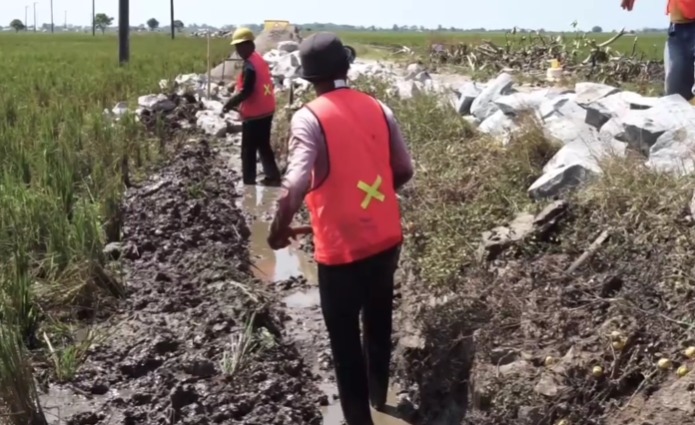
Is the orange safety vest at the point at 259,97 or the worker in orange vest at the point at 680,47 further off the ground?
the worker in orange vest at the point at 680,47

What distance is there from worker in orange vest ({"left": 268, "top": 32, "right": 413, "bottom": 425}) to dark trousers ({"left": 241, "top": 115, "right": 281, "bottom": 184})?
Result: 4981 millimetres

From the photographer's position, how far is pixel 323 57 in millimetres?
3604

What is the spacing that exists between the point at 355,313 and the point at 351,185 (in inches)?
22.9

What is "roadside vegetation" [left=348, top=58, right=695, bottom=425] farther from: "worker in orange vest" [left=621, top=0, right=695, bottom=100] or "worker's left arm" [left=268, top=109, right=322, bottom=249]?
"worker in orange vest" [left=621, top=0, right=695, bottom=100]

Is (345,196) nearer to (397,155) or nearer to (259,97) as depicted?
(397,155)

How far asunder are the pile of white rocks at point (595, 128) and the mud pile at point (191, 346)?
68.3 inches

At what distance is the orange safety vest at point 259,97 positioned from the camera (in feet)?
28.2

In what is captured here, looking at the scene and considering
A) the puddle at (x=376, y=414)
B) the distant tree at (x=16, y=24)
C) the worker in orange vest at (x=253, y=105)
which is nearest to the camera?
the puddle at (x=376, y=414)

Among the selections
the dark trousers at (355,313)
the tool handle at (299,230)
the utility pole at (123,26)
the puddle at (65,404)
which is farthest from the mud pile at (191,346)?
the utility pole at (123,26)

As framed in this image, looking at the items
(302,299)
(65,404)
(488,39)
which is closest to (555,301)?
(65,404)

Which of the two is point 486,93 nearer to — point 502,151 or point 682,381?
point 502,151

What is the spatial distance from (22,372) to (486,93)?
16.9ft

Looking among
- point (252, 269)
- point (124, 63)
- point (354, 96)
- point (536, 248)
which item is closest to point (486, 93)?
point (252, 269)

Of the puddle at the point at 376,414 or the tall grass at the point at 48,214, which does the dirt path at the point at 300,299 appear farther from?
the tall grass at the point at 48,214
